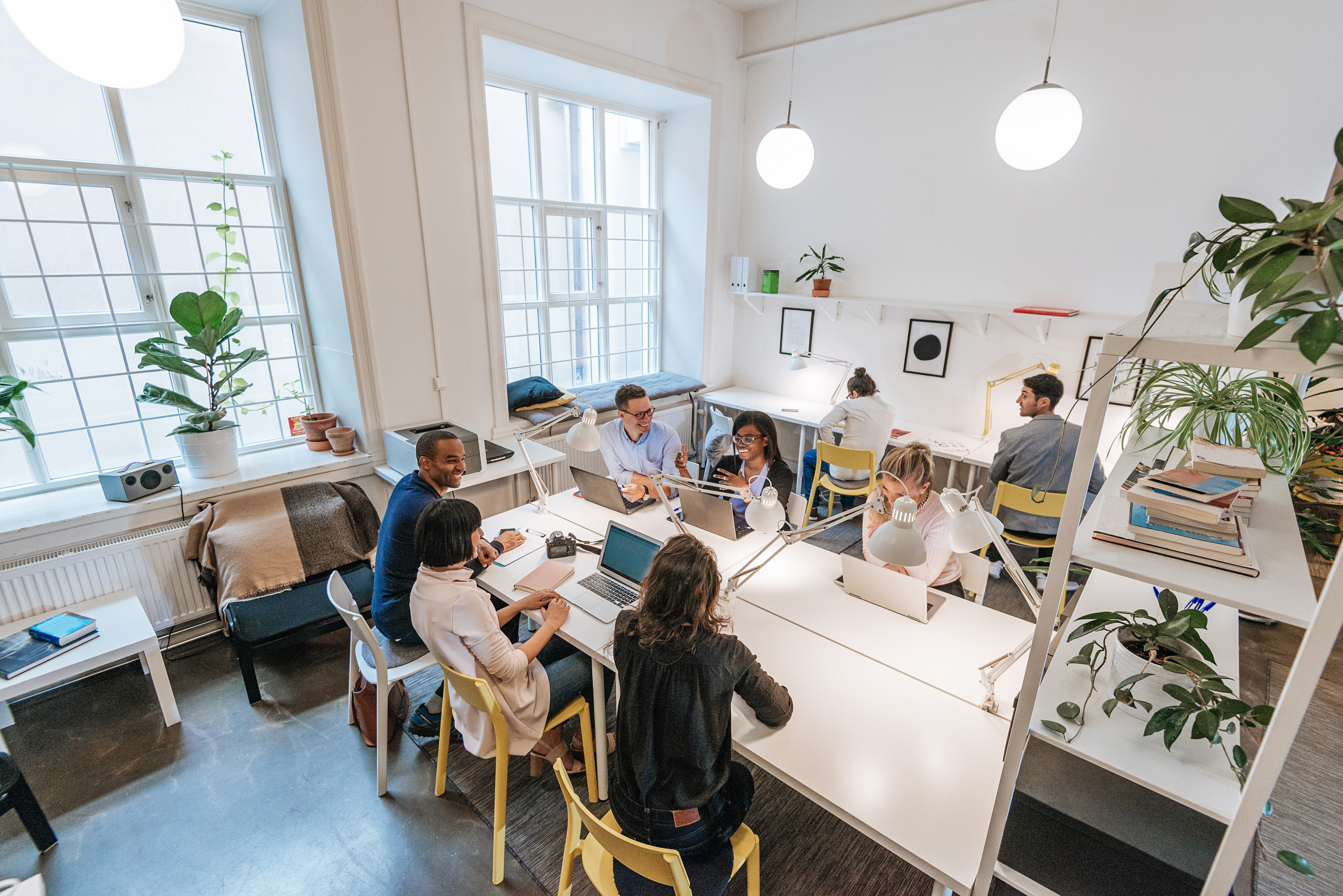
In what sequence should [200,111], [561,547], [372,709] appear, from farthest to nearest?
[200,111] < [561,547] < [372,709]

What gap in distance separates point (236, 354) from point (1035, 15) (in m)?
5.09

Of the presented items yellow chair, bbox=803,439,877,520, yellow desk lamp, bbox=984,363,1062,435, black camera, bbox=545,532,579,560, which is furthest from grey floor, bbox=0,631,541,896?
yellow desk lamp, bbox=984,363,1062,435

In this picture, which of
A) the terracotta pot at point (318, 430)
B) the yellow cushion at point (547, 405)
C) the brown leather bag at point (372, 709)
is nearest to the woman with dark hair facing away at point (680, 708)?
the brown leather bag at point (372, 709)

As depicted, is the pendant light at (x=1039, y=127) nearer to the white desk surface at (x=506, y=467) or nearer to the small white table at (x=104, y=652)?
the white desk surface at (x=506, y=467)

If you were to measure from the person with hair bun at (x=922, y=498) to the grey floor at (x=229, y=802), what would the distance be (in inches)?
74.9

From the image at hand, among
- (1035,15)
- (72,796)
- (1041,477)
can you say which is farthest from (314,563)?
(1035,15)

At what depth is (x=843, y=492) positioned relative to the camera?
4059 mm

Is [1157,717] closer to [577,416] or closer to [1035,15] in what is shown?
[577,416]

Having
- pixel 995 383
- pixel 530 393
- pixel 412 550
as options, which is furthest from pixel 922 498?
pixel 530 393

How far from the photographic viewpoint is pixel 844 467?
402 cm

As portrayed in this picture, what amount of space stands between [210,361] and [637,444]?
2.34 meters

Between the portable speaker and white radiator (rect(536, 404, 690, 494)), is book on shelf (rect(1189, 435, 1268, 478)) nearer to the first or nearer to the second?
white radiator (rect(536, 404, 690, 494))

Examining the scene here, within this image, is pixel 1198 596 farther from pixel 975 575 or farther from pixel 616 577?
pixel 616 577

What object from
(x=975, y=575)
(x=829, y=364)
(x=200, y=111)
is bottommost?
(x=975, y=575)
